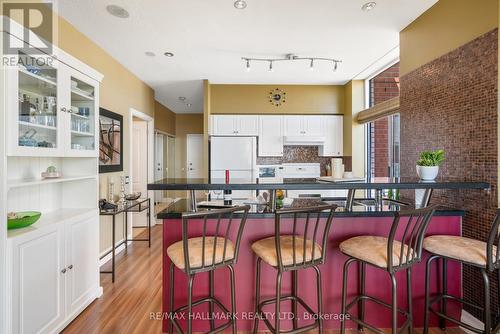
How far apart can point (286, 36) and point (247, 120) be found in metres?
2.04

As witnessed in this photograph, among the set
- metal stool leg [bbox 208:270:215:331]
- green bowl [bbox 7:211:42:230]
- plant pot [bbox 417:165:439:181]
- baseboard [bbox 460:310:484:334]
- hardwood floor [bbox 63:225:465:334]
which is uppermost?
plant pot [bbox 417:165:439:181]

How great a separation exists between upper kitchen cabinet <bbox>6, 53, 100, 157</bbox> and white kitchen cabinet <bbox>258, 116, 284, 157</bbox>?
2928 millimetres

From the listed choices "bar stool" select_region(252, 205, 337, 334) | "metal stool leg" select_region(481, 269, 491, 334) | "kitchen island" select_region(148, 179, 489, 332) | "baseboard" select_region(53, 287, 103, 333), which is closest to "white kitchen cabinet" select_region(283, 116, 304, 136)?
"kitchen island" select_region(148, 179, 489, 332)

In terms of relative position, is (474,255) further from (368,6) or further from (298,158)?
(298,158)

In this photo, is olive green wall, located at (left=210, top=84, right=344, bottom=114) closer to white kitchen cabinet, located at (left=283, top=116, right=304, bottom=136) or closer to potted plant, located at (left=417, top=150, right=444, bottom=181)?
white kitchen cabinet, located at (left=283, top=116, right=304, bottom=136)

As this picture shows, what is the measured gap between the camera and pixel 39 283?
1.81m

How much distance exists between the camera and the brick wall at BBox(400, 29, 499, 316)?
191cm

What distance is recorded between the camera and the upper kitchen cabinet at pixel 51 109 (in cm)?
168

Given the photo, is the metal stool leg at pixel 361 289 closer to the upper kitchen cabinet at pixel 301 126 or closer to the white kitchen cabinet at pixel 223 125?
the upper kitchen cabinet at pixel 301 126

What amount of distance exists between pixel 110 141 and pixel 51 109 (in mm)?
1670

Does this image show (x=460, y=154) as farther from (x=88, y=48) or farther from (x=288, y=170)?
(x=88, y=48)

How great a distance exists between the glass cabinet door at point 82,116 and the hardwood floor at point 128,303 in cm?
142

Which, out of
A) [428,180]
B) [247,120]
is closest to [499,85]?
[428,180]


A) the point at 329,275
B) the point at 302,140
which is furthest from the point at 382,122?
the point at 329,275
